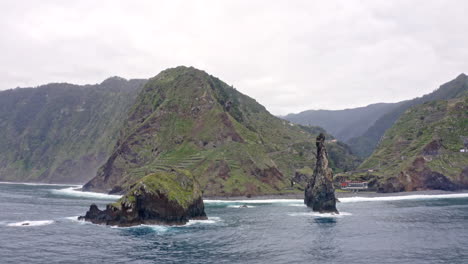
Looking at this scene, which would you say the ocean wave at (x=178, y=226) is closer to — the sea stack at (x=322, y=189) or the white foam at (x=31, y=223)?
the white foam at (x=31, y=223)

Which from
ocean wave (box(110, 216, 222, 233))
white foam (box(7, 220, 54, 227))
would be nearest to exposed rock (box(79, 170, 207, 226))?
ocean wave (box(110, 216, 222, 233))

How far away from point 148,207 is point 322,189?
3179 inches

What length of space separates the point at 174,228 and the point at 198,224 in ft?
33.4

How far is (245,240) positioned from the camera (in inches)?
4107

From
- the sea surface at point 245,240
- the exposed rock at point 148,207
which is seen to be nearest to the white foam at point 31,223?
the sea surface at point 245,240

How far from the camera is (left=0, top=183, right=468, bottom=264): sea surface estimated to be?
84438mm

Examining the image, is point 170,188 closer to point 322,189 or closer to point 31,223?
point 31,223

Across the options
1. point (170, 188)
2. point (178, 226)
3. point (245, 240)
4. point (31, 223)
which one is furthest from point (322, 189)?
point (31, 223)

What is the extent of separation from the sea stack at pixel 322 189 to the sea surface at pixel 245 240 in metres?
21.3

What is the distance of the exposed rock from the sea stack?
6255 cm

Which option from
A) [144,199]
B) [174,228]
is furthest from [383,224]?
[144,199]

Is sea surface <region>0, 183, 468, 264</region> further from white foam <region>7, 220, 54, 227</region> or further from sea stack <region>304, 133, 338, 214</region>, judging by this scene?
sea stack <region>304, 133, 338, 214</region>

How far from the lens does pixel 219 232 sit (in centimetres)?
11581

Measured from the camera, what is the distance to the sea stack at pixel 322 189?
566 feet
